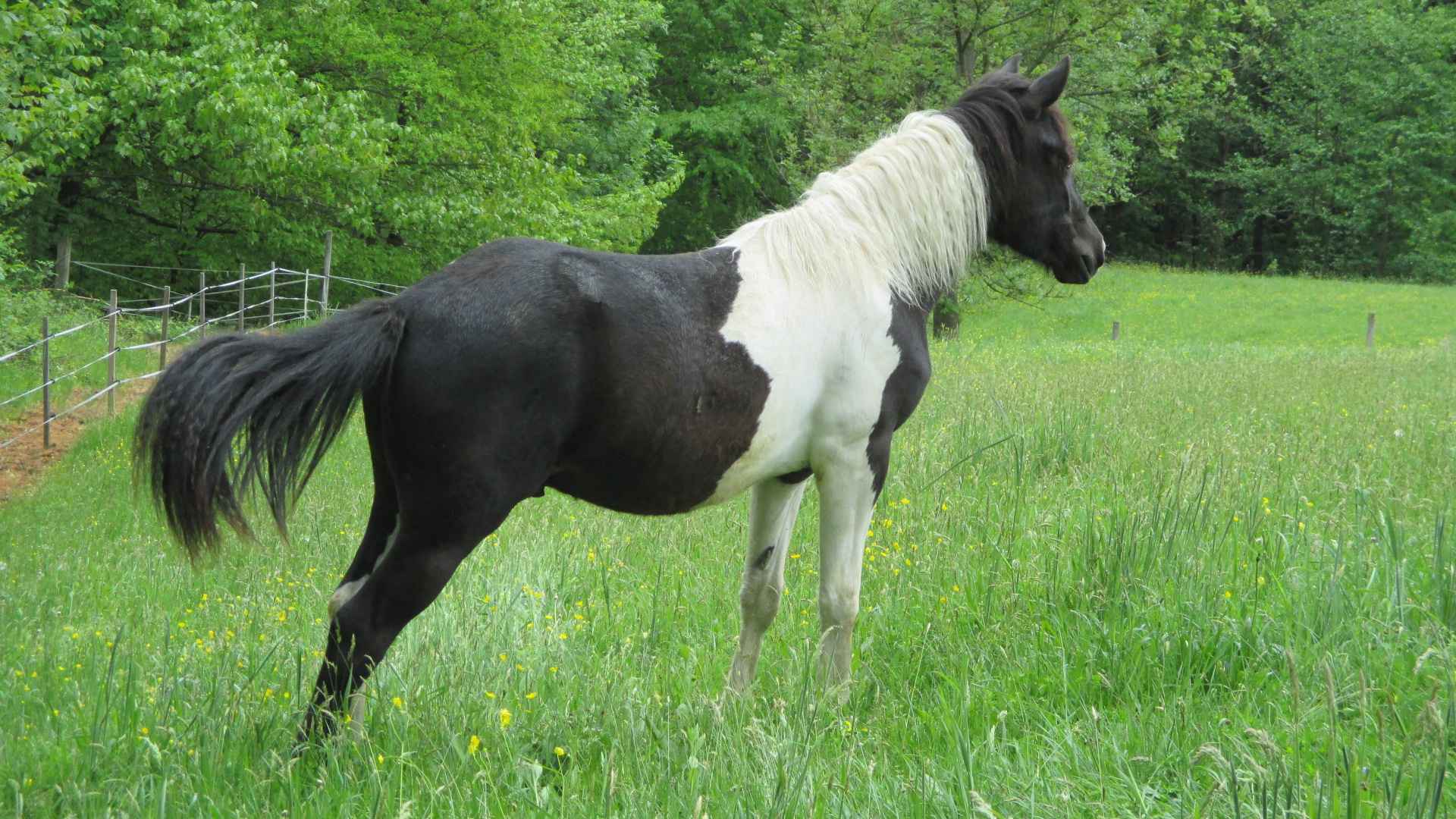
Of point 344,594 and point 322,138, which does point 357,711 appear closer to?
point 344,594

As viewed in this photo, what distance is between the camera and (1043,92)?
14.2 feet

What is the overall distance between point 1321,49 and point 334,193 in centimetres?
4423

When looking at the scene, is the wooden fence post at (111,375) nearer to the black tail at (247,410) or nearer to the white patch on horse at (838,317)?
the black tail at (247,410)

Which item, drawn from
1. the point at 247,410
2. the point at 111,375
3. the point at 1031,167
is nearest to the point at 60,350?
the point at 111,375

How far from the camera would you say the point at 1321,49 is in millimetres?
47188

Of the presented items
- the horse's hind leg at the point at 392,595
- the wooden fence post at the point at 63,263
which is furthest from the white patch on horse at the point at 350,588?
the wooden fence post at the point at 63,263

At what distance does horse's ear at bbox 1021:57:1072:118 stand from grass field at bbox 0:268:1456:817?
5.28ft

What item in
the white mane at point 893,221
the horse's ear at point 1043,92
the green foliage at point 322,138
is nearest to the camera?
the white mane at point 893,221

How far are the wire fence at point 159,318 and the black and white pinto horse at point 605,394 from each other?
6.47 meters

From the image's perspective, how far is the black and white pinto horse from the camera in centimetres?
309

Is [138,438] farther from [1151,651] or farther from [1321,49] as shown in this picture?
[1321,49]

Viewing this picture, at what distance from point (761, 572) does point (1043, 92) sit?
7.02 feet

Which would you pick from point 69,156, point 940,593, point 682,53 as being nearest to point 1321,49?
point 682,53

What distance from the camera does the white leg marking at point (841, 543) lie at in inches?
150
